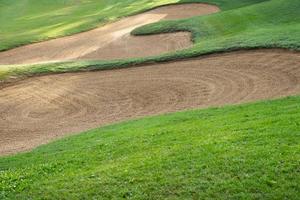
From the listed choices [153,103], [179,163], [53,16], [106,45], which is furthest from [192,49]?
[53,16]

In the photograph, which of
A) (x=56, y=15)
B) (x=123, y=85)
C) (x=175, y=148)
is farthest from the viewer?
(x=56, y=15)

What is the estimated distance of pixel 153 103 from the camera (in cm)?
1830

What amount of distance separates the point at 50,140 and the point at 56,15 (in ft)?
78.7

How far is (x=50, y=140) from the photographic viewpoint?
15898mm

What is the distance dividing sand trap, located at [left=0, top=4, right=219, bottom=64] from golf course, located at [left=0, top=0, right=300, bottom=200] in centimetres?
8

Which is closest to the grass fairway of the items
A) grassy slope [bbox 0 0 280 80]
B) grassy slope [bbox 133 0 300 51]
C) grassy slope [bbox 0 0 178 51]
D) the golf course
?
grassy slope [bbox 0 0 178 51]

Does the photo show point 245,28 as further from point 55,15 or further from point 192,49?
point 55,15

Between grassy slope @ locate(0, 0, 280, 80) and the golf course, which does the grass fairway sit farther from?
grassy slope @ locate(0, 0, 280, 80)

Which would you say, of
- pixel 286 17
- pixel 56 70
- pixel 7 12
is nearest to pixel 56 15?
pixel 7 12

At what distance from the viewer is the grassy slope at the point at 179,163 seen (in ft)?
29.5

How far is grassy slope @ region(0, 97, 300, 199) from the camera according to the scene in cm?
898

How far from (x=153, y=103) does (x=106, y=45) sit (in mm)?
11653

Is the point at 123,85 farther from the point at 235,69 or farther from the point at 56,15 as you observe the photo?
the point at 56,15

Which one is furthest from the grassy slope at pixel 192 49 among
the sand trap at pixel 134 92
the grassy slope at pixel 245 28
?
the sand trap at pixel 134 92
